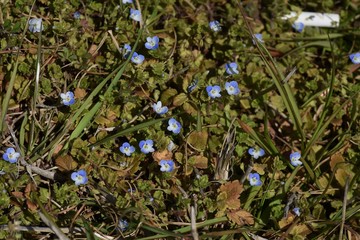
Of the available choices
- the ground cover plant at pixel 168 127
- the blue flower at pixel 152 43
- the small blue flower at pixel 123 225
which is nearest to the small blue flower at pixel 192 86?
the ground cover plant at pixel 168 127

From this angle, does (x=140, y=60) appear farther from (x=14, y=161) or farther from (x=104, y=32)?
(x=14, y=161)

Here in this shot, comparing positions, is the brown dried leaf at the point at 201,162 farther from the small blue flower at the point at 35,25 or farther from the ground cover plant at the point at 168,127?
the small blue flower at the point at 35,25

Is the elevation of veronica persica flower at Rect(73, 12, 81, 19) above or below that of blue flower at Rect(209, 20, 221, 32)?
above

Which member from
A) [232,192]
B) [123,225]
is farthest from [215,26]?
[123,225]

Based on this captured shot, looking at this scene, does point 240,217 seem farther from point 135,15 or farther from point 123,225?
point 135,15

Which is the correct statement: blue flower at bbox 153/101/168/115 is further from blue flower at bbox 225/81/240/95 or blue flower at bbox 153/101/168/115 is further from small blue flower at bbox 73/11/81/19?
small blue flower at bbox 73/11/81/19

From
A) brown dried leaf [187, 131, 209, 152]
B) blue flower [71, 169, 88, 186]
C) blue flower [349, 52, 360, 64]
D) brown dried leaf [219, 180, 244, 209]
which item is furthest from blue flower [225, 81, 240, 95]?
blue flower [71, 169, 88, 186]

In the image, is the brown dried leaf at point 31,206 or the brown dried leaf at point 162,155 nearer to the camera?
the brown dried leaf at point 31,206

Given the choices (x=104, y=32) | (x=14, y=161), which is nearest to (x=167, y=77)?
(x=104, y=32)
